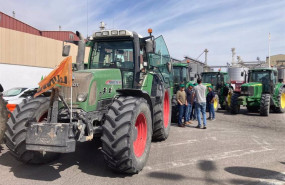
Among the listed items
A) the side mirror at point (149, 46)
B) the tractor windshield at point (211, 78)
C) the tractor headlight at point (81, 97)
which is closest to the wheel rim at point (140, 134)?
the tractor headlight at point (81, 97)

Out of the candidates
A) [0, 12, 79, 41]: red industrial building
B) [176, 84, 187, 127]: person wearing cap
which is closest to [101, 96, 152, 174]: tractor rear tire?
[176, 84, 187, 127]: person wearing cap

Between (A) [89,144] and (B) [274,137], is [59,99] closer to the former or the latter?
(A) [89,144]

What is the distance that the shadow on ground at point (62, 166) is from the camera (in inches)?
161

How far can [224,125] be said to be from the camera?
29.6 ft

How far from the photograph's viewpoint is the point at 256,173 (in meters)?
Result: 4.31

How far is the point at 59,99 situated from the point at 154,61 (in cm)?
263

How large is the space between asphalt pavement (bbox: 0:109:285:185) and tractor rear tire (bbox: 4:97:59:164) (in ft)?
0.73

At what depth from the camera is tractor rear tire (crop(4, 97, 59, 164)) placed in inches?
159

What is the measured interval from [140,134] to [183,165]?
950mm

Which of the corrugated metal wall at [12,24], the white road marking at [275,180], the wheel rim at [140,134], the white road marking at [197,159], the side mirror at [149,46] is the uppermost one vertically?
the corrugated metal wall at [12,24]

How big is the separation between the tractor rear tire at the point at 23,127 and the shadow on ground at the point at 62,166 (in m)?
0.19

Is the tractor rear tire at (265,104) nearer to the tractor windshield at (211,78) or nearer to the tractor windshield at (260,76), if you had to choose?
the tractor windshield at (260,76)

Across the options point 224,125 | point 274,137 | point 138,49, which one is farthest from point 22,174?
point 224,125

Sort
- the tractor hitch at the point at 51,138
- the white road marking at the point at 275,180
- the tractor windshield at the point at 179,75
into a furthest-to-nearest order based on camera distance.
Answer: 1. the tractor windshield at the point at 179,75
2. the white road marking at the point at 275,180
3. the tractor hitch at the point at 51,138
